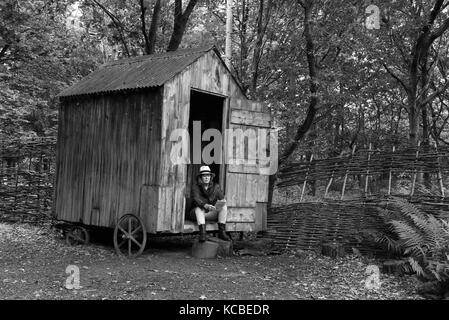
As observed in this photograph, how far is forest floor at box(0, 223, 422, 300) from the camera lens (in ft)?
20.0

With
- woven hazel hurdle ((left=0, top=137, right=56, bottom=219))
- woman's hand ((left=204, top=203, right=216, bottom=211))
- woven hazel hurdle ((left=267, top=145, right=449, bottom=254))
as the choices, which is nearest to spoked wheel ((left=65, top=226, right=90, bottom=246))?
woman's hand ((left=204, top=203, right=216, bottom=211))

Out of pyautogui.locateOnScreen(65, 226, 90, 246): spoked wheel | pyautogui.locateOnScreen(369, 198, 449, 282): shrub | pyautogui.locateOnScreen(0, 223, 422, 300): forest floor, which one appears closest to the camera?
pyautogui.locateOnScreen(0, 223, 422, 300): forest floor

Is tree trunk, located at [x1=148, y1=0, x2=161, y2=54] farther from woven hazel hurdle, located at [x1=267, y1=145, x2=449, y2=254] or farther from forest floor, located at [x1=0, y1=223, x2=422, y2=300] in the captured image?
forest floor, located at [x1=0, y1=223, x2=422, y2=300]

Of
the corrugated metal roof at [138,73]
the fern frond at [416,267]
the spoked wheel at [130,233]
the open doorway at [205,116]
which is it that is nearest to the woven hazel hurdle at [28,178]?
the corrugated metal roof at [138,73]

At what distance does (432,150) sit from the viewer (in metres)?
8.94

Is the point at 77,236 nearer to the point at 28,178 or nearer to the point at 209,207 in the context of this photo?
the point at 209,207

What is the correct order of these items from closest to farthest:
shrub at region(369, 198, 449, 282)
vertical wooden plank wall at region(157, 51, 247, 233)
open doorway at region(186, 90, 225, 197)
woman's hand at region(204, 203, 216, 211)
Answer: shrub at region(369, 198, 449, 282) < vertical wooden plank wall at region(157, 51, 247, 233) < woman's hand at region(204, 203, 216, 211) < open doorway at region(186, 90, 225, 197)

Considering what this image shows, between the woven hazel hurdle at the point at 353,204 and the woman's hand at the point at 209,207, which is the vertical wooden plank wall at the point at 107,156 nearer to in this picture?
the woman's hand at the point at 209,207

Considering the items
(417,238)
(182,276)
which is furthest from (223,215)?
(417,238)

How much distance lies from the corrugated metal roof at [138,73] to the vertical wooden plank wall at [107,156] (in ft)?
0.65

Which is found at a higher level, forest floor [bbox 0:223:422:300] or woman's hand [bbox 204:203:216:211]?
woman's hand [bbox 204:203:216:211]

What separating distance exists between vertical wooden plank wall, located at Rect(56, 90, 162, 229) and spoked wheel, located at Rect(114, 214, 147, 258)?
0.14 meters

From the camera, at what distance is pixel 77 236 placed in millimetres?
9977
